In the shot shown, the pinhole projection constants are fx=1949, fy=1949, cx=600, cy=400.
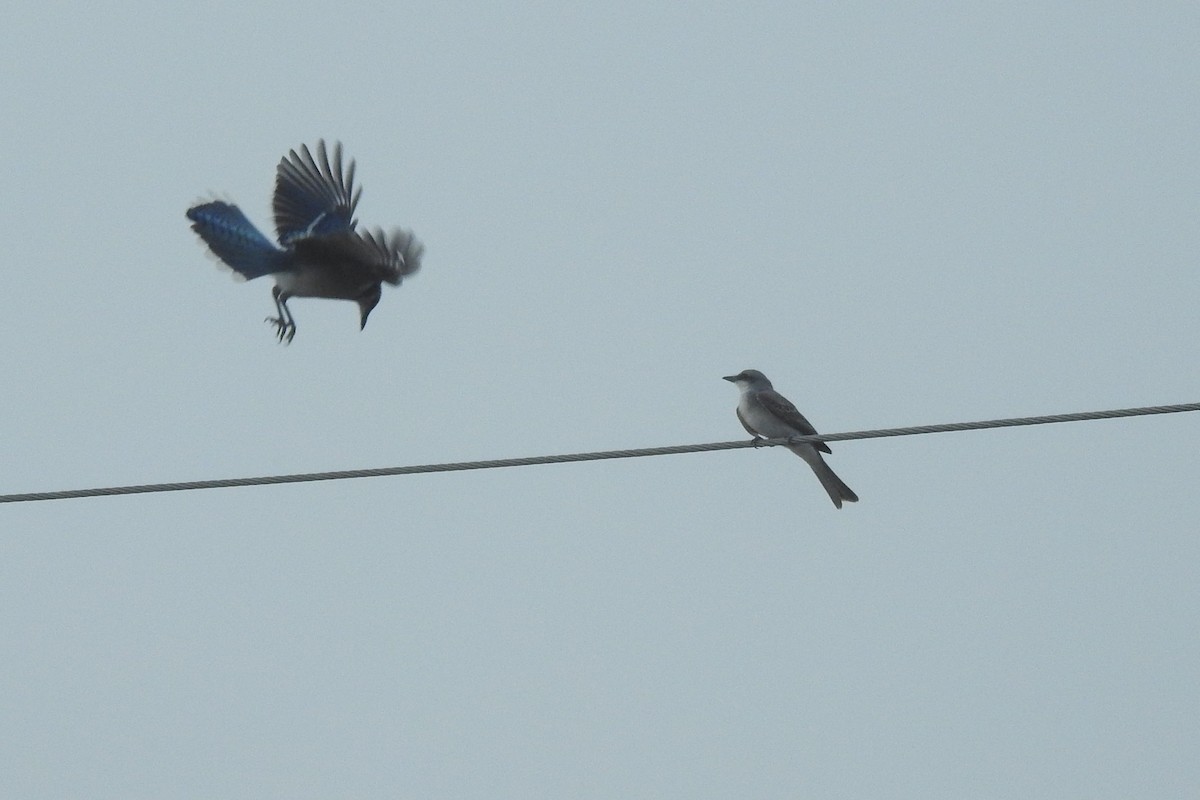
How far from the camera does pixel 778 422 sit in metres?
12.2

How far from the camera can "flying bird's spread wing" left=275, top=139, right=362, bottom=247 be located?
10625 mm

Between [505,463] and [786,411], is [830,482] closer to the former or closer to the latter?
[786,411]

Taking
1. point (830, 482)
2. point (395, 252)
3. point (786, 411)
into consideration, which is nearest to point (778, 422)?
point (786, 411)

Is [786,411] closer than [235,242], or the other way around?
[235,242]

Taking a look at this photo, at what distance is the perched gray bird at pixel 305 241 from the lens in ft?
34.6

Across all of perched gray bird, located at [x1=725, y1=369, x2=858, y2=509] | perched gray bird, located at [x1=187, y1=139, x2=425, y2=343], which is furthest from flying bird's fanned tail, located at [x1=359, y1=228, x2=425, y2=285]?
perched gray bird, located at [x1=725, y1=369, x2=858, y2=509]

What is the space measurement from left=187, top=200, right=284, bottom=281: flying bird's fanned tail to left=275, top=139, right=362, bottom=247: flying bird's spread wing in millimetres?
125

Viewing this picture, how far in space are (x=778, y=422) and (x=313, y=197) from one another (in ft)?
10.9

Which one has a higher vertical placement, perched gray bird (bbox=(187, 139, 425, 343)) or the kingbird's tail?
perched gray bird (bbox=(187, 139, 425, 343))

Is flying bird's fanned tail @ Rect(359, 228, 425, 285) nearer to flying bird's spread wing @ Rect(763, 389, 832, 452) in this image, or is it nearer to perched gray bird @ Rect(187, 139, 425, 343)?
perched gray bird @ Rect(187, 139, 425, 343)

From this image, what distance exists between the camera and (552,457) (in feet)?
25.0

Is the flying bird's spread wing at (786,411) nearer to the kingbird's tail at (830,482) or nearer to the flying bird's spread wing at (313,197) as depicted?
the kingbird's tail at (830,482)

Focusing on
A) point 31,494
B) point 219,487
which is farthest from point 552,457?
point 31,494

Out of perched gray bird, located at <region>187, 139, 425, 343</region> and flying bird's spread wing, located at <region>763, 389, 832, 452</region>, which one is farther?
flying bird's spread wing, located at <region>763, 389, 832, 452</region>
